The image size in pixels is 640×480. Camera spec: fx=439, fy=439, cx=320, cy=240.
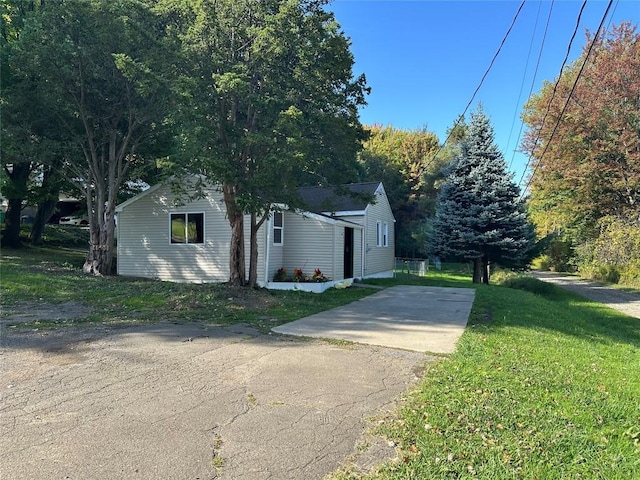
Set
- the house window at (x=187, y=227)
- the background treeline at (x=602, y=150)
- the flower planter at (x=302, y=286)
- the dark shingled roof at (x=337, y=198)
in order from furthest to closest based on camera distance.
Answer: the background treeline at (x=602, y=150)
the dark shingled roof at (x=337, y=198)
the house window at (x=187, y=227)
the flower planter at (x=302, y=286)

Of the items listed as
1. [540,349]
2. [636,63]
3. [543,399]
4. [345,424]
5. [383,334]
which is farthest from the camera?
[636,63]

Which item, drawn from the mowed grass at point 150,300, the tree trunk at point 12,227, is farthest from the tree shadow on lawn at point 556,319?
the tree trunk at point 12,227

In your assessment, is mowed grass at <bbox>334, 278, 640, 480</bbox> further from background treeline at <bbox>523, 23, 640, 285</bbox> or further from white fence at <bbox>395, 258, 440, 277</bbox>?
white fence at <bbox>395, 258, 440, 277</bbox>

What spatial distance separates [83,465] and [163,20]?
11183 millimetres

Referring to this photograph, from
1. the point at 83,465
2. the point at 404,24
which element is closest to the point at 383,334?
the point at 83,465

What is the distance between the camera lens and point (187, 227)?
14.8 m

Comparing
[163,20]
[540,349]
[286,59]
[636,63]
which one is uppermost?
[636,63]

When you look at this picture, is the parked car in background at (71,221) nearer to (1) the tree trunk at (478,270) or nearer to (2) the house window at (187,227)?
(2) the house window at (187,227)

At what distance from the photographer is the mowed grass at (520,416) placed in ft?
9.53

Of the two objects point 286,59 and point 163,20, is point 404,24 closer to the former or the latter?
point 286,59

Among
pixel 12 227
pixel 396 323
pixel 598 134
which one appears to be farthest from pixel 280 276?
pixel 598 134

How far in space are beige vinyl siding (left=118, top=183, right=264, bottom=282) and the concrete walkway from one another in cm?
497

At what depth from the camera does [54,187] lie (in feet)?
62.5

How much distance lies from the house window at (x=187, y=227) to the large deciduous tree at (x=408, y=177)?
2082 centimetres
